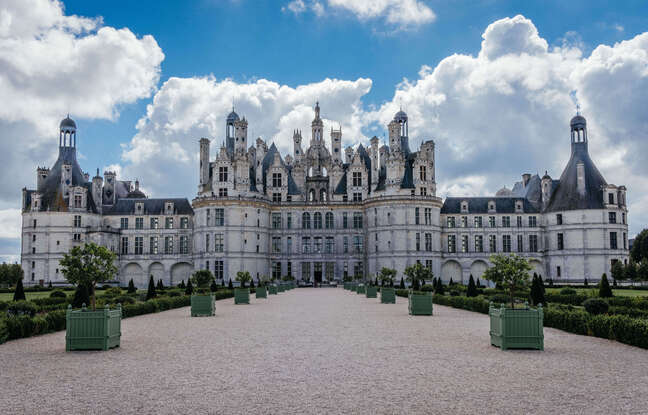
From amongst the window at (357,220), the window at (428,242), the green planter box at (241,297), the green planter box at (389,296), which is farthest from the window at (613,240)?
the green planter box at (241,297)

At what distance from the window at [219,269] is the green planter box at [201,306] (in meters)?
44.7

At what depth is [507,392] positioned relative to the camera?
11.0 metres

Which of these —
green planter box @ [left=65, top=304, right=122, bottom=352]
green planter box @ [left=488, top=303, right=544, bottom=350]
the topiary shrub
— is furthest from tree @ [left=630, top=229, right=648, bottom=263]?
green planter box @ [left=65, top=304, right=122, bottom=352]

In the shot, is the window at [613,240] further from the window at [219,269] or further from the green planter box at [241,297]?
the green planter box at [241,297]

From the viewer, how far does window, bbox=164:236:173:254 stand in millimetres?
81438

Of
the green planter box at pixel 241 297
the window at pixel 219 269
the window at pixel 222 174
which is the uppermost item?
the window at pixel 222 174

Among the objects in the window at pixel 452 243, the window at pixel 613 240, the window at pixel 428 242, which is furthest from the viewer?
the window at pixel 452 243

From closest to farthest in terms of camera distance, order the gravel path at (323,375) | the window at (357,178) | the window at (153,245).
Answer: the gravel path at (323,375) → the window at (357,178) → the window at (153,245)

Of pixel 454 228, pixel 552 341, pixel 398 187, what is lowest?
pixel 552 341

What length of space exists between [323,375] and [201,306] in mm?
17125

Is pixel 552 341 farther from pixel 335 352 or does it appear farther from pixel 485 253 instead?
pixel 485 253

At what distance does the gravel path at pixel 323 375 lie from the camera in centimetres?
1016

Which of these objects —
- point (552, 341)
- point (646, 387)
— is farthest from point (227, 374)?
point (552, 341)

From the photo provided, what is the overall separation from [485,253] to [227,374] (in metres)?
69.1
